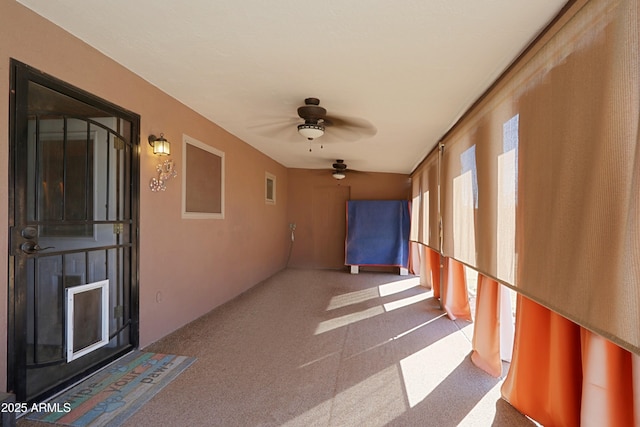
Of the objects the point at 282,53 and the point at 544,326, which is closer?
the point at 544,326

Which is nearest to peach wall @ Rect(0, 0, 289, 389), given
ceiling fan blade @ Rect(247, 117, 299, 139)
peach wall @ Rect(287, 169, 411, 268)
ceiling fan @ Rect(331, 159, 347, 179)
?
ceiling fan blade @ Rect(247, 117, 299, 139)

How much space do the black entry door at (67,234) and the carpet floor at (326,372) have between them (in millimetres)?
384

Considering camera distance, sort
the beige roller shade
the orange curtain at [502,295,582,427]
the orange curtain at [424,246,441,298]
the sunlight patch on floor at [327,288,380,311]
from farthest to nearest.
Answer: the orange curtain at [424,246,441,298] < the sunlight patch on floor at [327,288,380,311] < the orange curtain at [502,295,582,427] < the beige roller shade

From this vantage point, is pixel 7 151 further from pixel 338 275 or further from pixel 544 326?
pixel 338 275

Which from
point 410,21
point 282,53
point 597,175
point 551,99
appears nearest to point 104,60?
point 282,53

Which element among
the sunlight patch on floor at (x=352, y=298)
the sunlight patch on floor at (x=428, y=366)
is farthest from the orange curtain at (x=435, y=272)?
the sunlight patch on floor at (x=428, y=366)

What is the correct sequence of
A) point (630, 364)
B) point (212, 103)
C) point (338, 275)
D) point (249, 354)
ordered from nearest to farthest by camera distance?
point (630, 364)
point (249, 354)
point (212, 103)
point (338, 275)

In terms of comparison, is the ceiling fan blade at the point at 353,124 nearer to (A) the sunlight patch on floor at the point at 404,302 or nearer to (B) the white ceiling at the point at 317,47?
(B) the white ceiling at the point at 317,47

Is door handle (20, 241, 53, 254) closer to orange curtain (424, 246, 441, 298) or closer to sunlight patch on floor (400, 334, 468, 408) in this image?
sunlight patch on floor (400, 334, 468, 408)

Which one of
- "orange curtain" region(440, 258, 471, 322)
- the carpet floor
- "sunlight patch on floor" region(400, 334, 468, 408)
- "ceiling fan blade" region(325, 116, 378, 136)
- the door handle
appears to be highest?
"ceiling fan blade" region(325, 116, 378, 136)

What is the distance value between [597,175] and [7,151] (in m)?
2.77

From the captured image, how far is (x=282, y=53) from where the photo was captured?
2.15 metres

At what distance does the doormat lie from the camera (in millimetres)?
1818

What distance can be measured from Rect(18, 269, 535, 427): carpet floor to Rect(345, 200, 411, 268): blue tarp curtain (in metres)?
2.47
